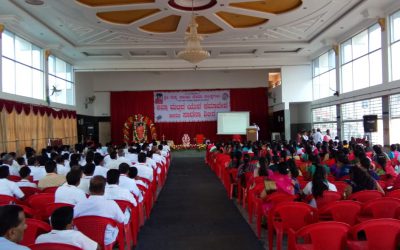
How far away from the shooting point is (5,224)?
7.17 feet

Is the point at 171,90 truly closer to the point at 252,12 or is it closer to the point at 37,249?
the point at 252,12

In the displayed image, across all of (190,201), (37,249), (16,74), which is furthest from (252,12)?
(37,249)

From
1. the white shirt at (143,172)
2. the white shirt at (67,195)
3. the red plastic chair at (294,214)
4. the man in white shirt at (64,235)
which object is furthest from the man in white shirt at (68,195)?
the white shirt at (143,172)

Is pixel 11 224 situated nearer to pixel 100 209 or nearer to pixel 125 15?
pixel 100 209

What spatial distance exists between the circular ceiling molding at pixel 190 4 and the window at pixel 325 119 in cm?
814

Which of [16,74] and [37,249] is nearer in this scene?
[37,249]

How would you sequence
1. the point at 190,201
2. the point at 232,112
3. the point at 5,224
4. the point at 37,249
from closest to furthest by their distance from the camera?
1. the point at 5,224
2. the point at 37,249
3. the point at 190,201
4. the point at 232,112

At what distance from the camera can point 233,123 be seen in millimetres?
20594

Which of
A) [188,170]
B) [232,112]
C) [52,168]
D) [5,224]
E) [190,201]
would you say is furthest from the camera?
[232,112]

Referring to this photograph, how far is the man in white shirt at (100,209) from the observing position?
3.38m

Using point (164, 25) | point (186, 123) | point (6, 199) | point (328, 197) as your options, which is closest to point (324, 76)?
point (164, 25)

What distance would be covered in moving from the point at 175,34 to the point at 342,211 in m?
11.3

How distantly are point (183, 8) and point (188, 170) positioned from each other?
5.49 meters

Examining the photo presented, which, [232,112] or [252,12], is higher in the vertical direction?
[252,12]
